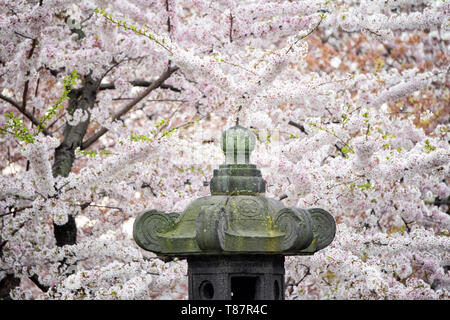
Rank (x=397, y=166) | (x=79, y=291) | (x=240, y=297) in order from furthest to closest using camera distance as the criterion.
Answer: (x=79, y=291) → (x=397, y=166) → (x=240, y=297)

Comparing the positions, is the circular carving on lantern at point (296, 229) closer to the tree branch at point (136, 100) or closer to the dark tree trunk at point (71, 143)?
the tree branch at point (136, 100)

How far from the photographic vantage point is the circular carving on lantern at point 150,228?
544cm

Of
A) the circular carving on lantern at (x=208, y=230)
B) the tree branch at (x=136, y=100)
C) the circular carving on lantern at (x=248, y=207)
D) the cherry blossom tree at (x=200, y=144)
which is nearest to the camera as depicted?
the circular carving on lantern at (x=208, y=230)

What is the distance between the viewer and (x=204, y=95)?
10883 millimetres

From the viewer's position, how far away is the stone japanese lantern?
5.18 metres

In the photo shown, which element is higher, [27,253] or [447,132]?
[447,132]

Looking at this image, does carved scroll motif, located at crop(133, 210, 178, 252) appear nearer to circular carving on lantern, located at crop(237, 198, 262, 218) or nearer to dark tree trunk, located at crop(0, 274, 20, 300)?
circular carving on lantern, located at crop(237, 198, 262, 218)

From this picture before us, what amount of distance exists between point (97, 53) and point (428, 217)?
5779 millimetres

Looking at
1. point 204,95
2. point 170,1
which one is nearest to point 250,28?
point 170,1

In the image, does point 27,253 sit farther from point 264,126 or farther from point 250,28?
point 250,28

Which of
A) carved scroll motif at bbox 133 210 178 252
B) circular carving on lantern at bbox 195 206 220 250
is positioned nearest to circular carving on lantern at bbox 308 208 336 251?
circular carving on lantern at bbox 195 206 220 250

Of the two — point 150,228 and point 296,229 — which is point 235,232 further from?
point 150,228

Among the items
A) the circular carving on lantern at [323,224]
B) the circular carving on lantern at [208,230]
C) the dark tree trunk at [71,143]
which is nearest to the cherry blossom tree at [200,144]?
the dark tree trunk at [71,143]

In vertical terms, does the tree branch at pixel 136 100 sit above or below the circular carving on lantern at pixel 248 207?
above
